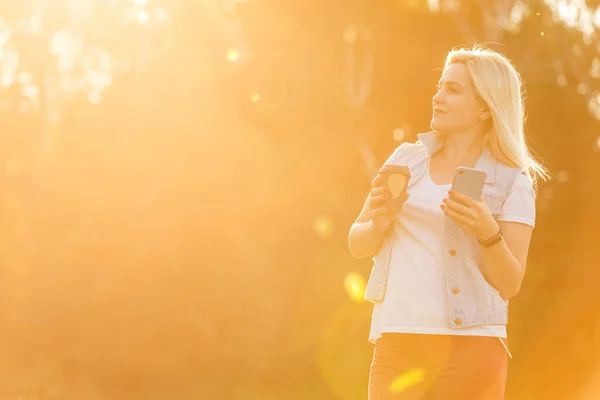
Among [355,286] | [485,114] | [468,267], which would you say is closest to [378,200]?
[468,267]

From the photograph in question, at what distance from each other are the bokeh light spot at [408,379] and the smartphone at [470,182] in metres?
0.65

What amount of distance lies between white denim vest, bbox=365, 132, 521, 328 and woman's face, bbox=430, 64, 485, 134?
15cm

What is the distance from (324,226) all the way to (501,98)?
16.9m

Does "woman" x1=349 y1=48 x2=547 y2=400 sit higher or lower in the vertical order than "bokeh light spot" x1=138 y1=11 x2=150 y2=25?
lower

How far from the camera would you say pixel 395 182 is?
325 centimetres

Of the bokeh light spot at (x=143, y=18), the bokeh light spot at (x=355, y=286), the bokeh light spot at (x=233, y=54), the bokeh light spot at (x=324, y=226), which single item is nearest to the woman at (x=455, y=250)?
the bokeh light spot at (x=355, y=286)

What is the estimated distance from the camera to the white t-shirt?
3240 mm

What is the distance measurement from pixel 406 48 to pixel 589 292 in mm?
6532

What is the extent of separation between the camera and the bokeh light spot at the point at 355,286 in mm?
18438

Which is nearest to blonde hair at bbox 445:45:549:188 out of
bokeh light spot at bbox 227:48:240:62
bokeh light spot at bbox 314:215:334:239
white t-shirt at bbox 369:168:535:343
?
white t-shirt at bbox 369:168:535:343

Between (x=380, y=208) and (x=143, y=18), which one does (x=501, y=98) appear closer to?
(x=380, y=208)

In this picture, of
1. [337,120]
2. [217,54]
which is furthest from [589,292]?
[217,54]

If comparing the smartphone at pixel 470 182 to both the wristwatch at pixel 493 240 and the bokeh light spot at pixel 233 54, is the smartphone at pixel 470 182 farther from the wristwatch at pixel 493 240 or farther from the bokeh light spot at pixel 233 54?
the bokeh light spot at pixel 233 54

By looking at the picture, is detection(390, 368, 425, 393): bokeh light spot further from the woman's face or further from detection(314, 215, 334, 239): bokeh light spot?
detection(314, 215, 334, 239): bokeh light spot
